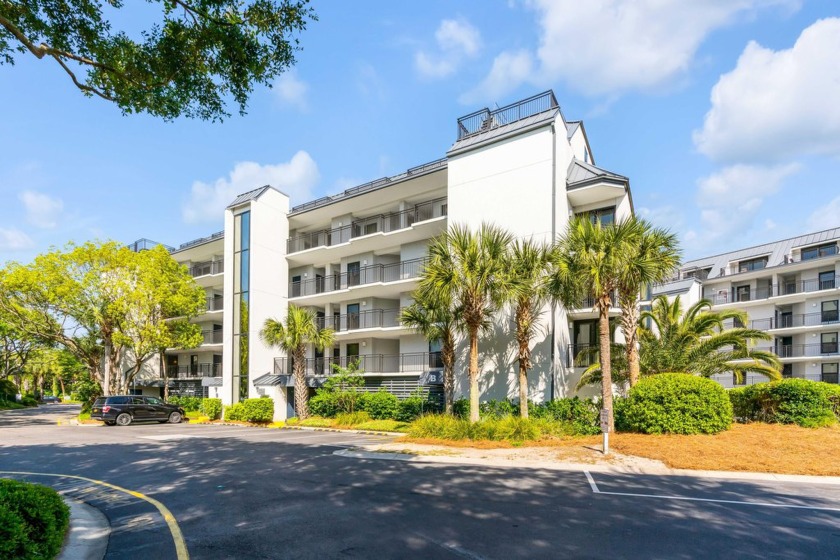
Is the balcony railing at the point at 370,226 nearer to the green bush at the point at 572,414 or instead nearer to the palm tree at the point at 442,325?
the palm tree at the point at 442,325

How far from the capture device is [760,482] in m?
9.88

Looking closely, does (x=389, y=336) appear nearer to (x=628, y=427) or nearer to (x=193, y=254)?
(x=628, y=427)

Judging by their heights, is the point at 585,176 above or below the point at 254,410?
above

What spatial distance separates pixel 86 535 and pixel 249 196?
24.2 metres

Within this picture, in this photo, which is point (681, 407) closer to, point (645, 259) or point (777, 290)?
point (645, 259)

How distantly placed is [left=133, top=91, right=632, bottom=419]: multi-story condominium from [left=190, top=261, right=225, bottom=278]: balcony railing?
1.03 feet

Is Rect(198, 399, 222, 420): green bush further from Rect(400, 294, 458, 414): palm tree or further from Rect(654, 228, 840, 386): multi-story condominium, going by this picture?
Rect(654, 228, 840, 386): multi-story condominium

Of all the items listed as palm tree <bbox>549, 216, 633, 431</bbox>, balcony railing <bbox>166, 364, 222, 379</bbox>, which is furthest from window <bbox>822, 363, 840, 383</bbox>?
balcony railing <bbox>166, 364, 222, 379</bbox>

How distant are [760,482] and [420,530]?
794 centimetres

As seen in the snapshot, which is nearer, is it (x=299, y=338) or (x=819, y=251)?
(x=299, y=338)

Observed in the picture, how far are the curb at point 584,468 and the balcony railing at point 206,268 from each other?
81.8 ft

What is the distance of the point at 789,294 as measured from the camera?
123ft

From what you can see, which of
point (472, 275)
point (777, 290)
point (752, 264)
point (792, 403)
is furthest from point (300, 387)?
point (752, 264)

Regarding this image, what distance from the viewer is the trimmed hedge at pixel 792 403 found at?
16.3 metres
